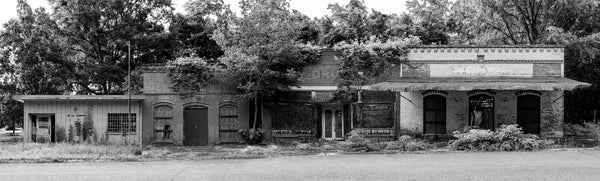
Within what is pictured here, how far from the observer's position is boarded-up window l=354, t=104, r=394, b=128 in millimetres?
25297

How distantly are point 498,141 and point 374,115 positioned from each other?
→ 6003mm

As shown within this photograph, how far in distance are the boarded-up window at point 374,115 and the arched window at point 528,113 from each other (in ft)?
17.4

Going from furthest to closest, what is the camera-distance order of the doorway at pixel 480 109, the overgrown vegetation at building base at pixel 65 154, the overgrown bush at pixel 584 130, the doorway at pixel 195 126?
the doorway at pixel 195 126, the doorway at pixel 480 109, the overgrown bush at pixel 584 130, the overgrown vegetation at building base at pixel 65 154

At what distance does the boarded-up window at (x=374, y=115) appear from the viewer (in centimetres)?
2530

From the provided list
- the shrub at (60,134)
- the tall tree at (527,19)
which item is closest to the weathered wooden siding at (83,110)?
the shrub at (60,134)

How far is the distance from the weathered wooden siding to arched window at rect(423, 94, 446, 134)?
1221cm

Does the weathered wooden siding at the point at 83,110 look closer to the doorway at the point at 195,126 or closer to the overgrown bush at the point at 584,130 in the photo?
the doorway at the point at 195,126

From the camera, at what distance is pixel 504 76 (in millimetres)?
24641

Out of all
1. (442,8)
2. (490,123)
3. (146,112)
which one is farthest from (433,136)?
(442,8)

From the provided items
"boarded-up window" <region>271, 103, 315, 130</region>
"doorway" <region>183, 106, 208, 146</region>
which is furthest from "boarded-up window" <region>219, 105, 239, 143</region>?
"boarded-up window" <region>271, 103, 315, 130</region>

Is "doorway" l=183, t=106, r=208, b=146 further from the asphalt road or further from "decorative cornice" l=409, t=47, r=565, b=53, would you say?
"decorative cornice" l=409, t=47, r=565, b=53

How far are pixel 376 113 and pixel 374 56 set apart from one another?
2407 millimetres

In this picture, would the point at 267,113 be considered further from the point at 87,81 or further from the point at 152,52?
the point at 87,81

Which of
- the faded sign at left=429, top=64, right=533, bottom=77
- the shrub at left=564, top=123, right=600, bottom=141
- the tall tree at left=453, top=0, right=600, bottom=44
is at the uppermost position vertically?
Answer: the tall tree at left=453, top=0, right=600, bottom=44
